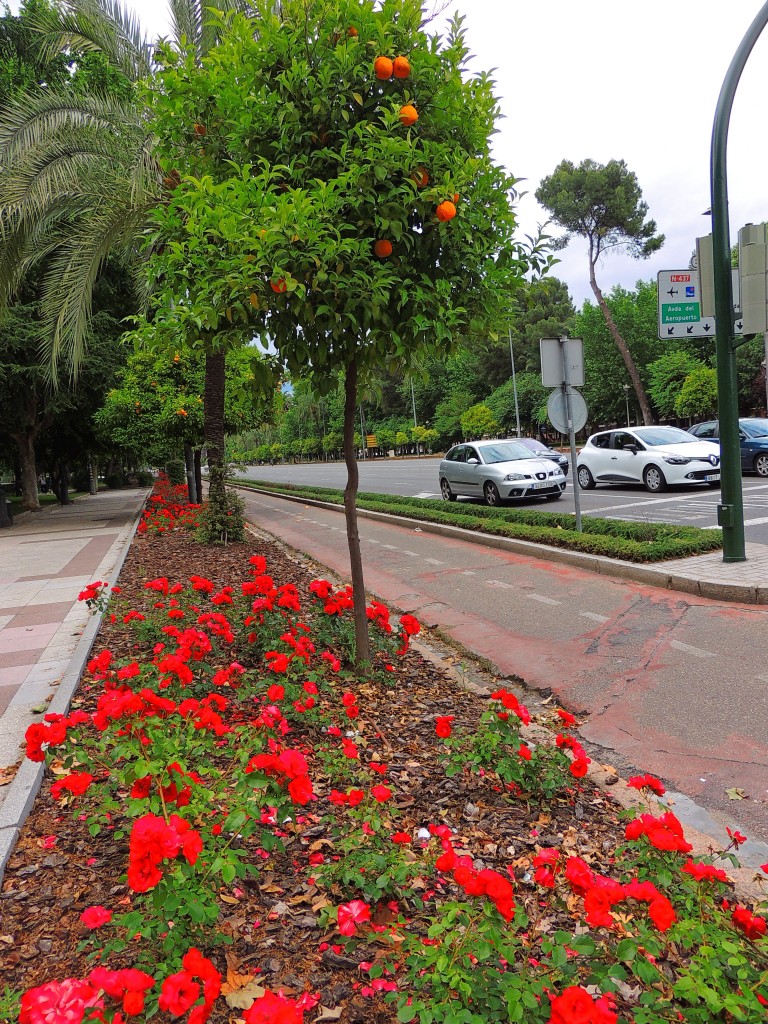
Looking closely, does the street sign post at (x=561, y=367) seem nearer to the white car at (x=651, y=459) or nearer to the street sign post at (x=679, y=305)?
the street sign post at (x=679, y=305)

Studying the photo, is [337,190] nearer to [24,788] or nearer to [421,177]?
[421,177]

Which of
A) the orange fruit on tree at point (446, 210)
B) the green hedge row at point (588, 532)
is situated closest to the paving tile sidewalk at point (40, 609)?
the orange fruit on tree at point (446, 210)

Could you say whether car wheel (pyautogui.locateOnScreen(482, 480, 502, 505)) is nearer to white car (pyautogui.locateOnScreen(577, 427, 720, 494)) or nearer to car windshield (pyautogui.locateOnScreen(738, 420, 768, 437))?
white car (pyautogui.locateOnScreen(577, 427, 720, 494))

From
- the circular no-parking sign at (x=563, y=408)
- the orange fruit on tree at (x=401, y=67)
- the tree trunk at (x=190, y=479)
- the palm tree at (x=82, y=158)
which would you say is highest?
the palm tree at (x=82, y=158)

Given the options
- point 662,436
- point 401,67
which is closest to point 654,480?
point 662,436

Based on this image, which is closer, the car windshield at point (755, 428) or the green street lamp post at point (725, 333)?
the green street lamp post at point (725, 333)

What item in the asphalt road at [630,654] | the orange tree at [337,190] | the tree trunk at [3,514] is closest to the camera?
the orange tree at [337,190]

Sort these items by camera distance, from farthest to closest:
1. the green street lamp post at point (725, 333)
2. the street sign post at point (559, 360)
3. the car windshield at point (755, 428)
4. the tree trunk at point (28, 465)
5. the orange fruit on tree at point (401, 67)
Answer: the tree trunk at point (28, 465) < the car windshield at point (755, 428) < the street sign post at point (559, 360) < the green street lamp post at point (725, 333) < the orange fruit on tree at point (401, 67)

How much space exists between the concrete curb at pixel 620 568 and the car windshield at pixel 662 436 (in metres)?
6.63

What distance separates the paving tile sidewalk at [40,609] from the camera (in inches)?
176

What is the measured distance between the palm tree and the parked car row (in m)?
7.90

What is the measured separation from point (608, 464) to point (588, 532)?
7.90m

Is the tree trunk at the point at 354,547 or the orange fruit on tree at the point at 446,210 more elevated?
the orange fruit on tree at the point at 446,210

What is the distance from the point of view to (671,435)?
16.8 metres
